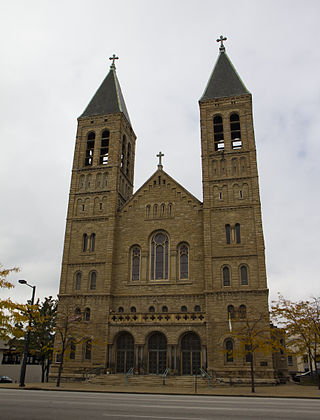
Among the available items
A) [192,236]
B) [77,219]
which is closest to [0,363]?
[77,219]

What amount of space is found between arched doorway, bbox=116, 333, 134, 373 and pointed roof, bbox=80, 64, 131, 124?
989 inches

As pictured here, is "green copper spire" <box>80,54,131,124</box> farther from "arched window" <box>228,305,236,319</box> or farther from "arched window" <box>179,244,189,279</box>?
"arched window" <box>228,305,236,319</box>

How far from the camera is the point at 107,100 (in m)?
47.9

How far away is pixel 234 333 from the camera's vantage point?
3247cm

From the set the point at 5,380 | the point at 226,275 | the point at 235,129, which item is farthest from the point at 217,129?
the point at 5,380

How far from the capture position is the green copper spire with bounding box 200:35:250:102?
43.6 metres

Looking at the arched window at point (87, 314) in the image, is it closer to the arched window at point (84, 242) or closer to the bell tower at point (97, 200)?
the bell tower at point (97, 200)

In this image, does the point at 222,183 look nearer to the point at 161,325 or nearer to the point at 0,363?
the point at 161,325

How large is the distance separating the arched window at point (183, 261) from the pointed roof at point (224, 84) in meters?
16.9

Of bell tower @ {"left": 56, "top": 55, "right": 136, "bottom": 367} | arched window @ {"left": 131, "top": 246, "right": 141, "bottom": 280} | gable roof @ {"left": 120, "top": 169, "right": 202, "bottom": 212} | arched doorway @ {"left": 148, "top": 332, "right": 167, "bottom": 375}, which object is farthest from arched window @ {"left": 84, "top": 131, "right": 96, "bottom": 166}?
arched doorway @ {"left": 148, "top": 332, "right": 167, "bottom": 375}

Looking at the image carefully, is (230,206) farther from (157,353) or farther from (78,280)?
(78,280)

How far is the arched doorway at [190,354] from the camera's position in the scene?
110 feet

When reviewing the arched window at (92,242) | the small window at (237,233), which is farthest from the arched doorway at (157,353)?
the small window at (237,233)

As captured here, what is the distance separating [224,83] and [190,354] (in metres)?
29.2
